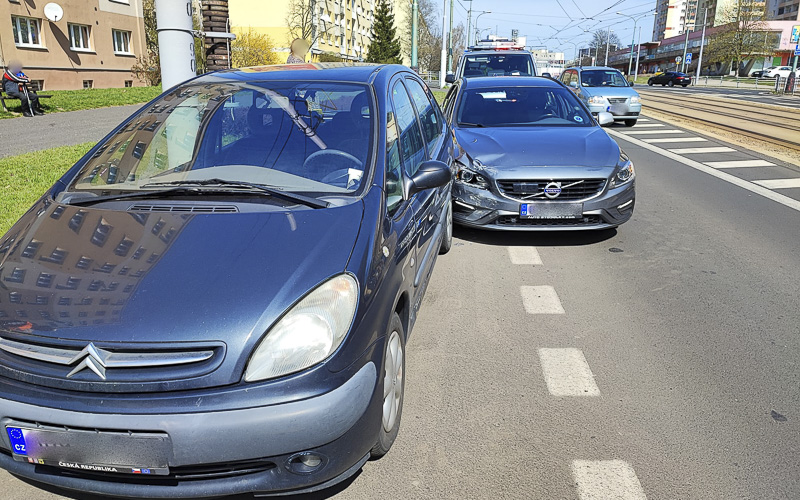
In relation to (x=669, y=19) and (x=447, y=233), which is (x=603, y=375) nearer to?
(x=447, y=233)

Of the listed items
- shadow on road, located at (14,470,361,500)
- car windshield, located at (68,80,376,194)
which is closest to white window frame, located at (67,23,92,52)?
car windshield, located at (68,80,376,194)

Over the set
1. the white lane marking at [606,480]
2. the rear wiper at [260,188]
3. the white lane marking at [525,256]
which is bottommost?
the white lane marking at [525,256]

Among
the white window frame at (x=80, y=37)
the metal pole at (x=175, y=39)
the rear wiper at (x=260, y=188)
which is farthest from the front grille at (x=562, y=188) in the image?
the white window frame at (x=80, y=37)

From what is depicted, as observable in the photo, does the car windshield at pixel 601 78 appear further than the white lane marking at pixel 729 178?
Yes

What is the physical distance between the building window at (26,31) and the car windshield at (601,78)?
22376 millimetres

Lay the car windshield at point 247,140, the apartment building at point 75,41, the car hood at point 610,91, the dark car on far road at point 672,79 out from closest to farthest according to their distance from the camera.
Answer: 1. the car windshield at point 247,140
2. the car hood at point 610,91
3. the apartment building at point 75,41
4. the dark car on far road at point 672,79

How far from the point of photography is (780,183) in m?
9.32

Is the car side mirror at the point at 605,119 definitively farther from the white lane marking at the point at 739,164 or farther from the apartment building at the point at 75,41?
the apartment building at the point at 75,41

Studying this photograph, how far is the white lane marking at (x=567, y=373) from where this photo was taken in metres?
3.48

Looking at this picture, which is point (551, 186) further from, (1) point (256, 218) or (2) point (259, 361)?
(2) point (259, 361)

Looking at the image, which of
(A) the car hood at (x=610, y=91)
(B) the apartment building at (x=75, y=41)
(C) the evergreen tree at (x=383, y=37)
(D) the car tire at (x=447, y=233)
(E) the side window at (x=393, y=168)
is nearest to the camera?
(E) the side window at (x=393, y=168)

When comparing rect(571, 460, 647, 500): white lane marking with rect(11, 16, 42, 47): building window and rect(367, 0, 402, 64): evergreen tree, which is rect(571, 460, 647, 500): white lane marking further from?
rect(367, 0, 402, 64): evergreen tree

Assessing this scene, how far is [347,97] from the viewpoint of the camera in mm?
3600

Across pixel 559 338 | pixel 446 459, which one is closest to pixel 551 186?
pixel 559 338
